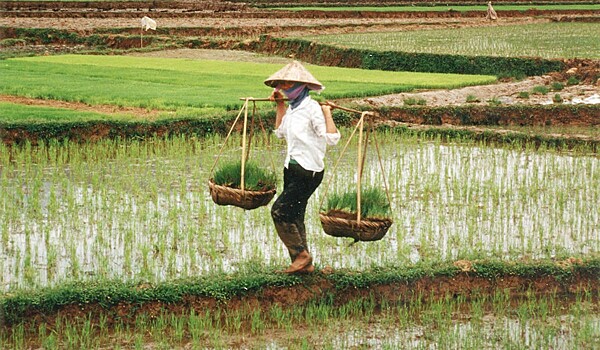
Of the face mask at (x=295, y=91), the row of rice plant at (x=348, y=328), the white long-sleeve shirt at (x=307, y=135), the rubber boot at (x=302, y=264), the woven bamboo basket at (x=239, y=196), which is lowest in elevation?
the row of rice plant at (x=348, y=328)

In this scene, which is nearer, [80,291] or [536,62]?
[80,291]

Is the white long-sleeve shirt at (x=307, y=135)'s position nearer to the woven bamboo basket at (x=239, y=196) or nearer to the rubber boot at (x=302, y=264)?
the woven bamboo basket at (x=239, y=196)

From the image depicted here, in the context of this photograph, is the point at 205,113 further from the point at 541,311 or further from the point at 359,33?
the point at 359,33

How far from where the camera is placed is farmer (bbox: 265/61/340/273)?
5.16 metres

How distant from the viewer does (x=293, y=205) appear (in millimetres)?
5293

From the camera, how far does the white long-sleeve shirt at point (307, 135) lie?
5156mm

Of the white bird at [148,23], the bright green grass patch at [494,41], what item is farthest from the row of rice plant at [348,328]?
the white bird at [148,23]

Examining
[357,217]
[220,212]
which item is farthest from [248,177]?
[220,212]

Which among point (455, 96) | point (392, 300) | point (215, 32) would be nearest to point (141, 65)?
point (455, 96)

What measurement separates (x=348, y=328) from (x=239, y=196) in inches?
36.5

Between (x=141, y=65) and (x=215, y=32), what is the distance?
744 cm

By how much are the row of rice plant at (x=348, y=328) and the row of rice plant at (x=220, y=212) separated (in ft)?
1.62

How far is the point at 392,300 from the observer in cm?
533

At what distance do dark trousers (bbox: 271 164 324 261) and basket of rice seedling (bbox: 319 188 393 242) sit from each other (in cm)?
14
